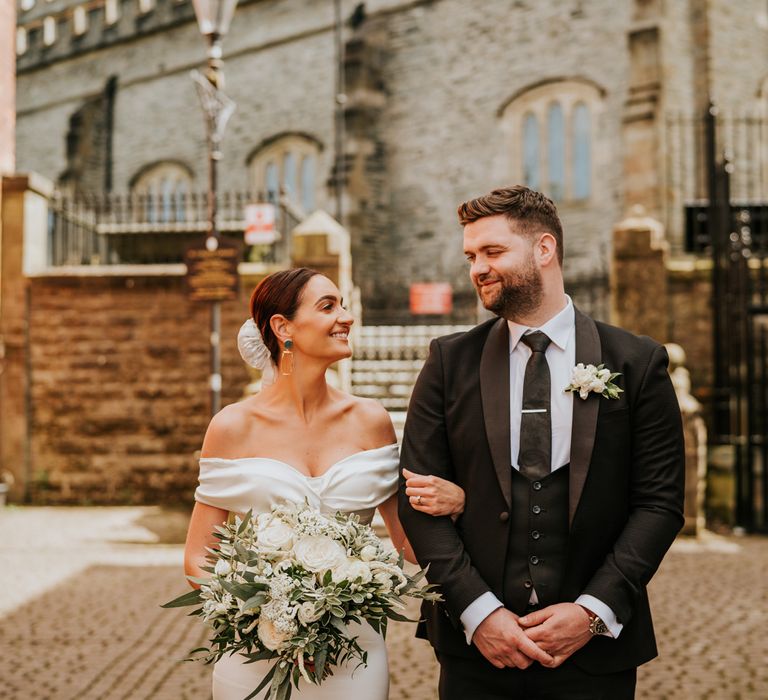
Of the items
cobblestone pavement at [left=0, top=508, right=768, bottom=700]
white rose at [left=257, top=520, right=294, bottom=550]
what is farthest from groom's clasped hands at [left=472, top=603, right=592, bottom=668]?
cobblestone pavement at [left=0, top=508, right=768, bottom=700]

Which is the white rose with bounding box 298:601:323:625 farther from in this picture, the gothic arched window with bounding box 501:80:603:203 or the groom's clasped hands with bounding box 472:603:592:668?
the gothic arched window with bounding box 501:80:603:203

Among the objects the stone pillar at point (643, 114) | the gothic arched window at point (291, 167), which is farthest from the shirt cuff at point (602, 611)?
the gothic arched window at point (291, 167)

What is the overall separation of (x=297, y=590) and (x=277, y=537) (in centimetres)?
17

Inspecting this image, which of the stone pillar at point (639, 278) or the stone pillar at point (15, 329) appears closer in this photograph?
the stone pillar at point (639, 278)

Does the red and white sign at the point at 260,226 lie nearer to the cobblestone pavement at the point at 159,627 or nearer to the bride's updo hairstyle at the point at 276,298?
the cobblestone pavement at the point at 159,627

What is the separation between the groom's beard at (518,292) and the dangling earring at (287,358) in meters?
0.67


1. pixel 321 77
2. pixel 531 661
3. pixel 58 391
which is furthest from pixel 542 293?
pixel 321 77

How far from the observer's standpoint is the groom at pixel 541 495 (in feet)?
7.73

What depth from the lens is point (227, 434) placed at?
2.72 meters

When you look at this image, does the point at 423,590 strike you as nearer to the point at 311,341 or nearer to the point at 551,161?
the point at 311,341

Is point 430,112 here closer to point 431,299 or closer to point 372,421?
point 431,299

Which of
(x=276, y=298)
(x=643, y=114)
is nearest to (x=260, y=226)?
(x=643, y=114)

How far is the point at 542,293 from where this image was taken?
8.16 ft

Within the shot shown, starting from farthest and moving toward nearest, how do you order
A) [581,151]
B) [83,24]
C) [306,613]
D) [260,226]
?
1. [83,24]
2. [581,151]
3. [260,226]
4. [306,613]
